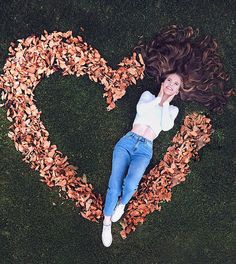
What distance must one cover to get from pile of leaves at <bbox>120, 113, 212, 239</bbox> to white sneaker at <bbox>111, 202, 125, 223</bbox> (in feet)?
0.54

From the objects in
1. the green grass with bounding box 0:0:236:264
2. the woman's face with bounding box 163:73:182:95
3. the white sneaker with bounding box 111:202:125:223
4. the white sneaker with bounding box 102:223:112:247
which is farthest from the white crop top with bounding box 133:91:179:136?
the white sneaker with bounding box 102:223:112:247

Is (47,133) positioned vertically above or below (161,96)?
below

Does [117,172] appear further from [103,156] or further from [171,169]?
[171,169]

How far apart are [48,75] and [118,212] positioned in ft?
6.75

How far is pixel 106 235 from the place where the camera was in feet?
20.7

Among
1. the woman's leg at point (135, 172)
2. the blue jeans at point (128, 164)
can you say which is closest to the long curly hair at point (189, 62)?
the blue jeans at point (128, 164)

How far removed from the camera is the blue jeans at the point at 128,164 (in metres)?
5.86

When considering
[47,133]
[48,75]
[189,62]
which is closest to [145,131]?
[189,62]

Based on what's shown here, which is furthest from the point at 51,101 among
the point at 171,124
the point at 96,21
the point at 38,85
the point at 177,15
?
the point at 177,15

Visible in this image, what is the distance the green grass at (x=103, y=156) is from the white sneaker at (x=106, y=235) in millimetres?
109

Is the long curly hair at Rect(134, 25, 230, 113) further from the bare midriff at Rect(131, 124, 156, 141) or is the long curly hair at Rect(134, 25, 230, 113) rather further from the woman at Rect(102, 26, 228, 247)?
the bare midriff at Rect(131, 124, 156, 141)

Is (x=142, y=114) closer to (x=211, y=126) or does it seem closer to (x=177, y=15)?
(x=211, y=126)

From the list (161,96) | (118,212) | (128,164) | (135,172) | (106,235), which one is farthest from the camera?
(106,235)

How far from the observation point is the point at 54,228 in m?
6.37
